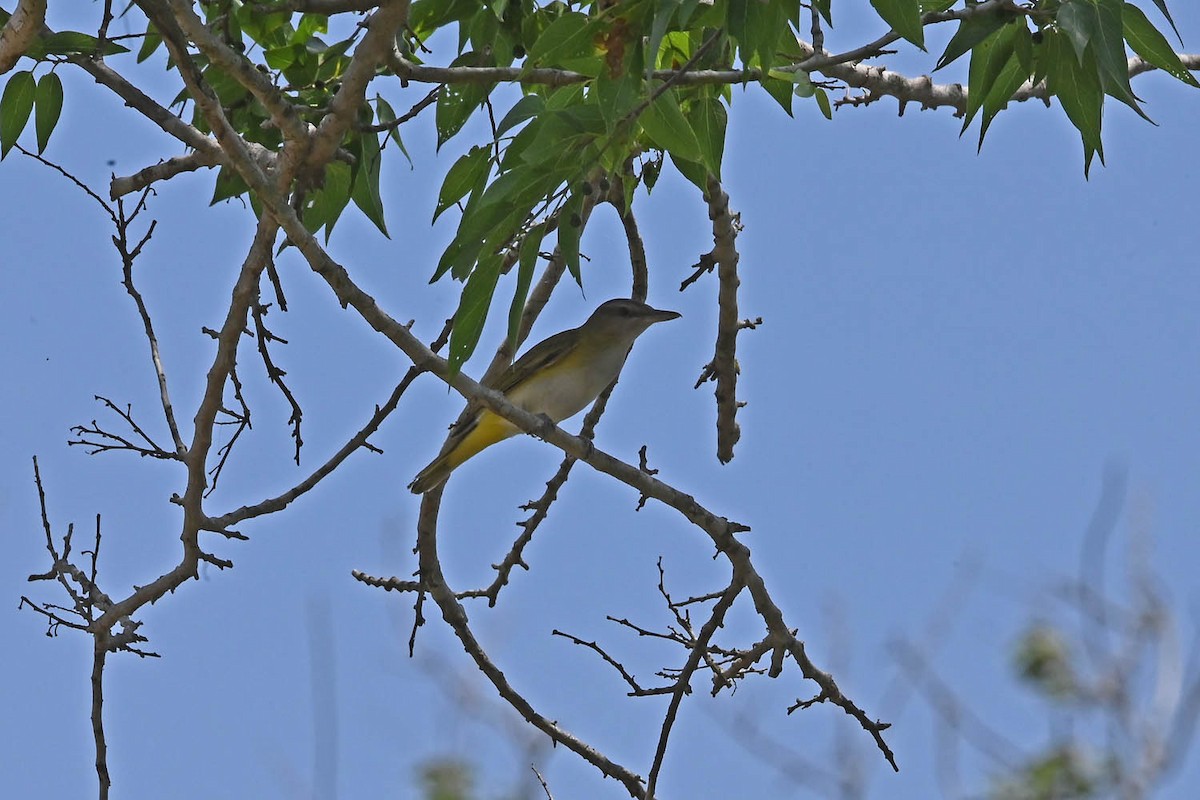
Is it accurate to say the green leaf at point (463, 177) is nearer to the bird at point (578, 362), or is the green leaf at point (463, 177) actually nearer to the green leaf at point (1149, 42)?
the green leaf at point (1149, 42)

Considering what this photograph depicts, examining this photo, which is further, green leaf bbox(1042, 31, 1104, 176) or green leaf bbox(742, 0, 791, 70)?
green leaf bbox(1042, 31, 1104, 176)

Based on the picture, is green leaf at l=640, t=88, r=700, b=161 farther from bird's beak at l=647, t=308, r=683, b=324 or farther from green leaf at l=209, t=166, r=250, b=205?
bird's beak at l=647, t=308, r=683, b=324

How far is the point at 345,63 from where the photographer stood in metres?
4.95

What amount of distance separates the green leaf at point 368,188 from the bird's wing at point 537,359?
286 cm

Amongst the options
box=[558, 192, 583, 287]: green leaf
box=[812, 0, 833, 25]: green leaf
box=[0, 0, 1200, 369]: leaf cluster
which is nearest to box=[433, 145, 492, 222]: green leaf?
box=[0, 0, 1200, 369]: leaf cluster

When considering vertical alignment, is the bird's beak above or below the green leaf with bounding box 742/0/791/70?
above

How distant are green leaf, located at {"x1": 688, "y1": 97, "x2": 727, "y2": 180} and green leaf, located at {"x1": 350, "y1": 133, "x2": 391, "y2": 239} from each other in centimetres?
109

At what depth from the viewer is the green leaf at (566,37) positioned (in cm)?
311

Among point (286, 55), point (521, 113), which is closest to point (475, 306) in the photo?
point (521, 113)

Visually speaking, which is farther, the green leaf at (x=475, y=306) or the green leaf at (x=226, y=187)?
the green leaf at (x=226, y=187)

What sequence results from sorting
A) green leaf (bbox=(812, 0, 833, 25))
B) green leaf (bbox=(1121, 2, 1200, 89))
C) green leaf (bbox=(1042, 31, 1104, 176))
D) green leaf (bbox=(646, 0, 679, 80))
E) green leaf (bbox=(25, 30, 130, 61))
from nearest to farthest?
1. green leaf (bbox=(646, 0, 679, 80))
2. green leaf (bbox=(812, 0, 833, 25))
3. green leaf (bbox=(1121, 2, 1200, 89))
4. green leaf (bbox=(1042, 31, 1104, 176))
5. green leaf (bbox=(25, 30, 130, 61))

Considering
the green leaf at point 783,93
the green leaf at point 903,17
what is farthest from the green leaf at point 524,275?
the green leaf at point 783,93

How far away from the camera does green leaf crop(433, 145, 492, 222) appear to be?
4.22 metres

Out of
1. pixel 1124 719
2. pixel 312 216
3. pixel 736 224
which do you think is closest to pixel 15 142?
pixel 312 216
